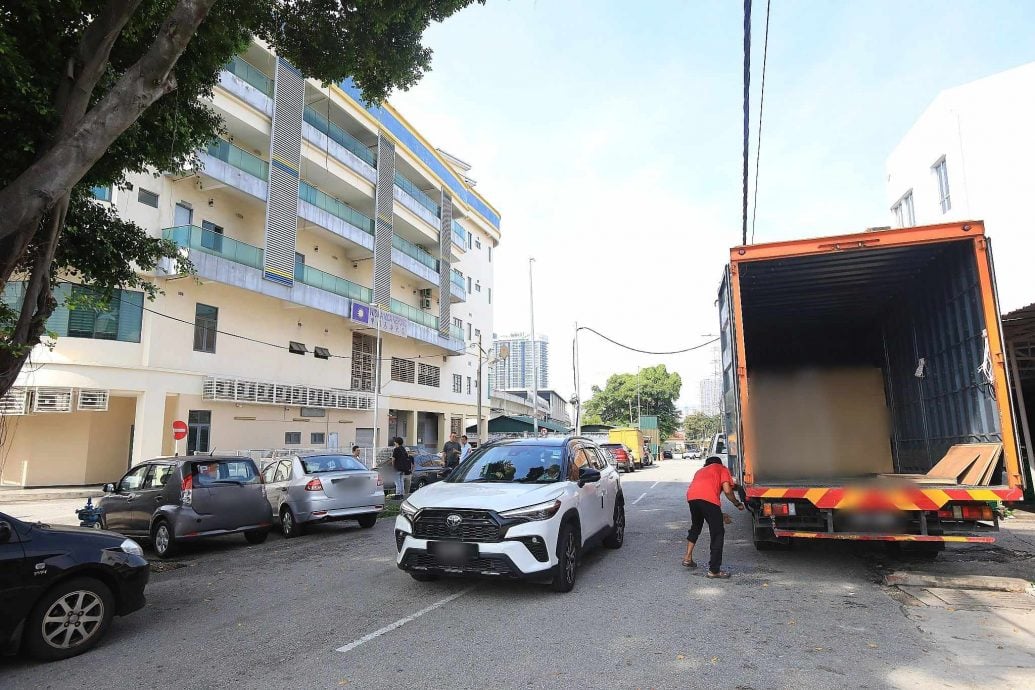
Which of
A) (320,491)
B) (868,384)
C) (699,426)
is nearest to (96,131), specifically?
(320,491)

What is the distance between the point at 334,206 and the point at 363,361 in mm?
7640

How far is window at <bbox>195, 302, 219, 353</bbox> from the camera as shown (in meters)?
21.4

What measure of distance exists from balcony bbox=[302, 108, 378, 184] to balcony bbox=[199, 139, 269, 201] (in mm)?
3048

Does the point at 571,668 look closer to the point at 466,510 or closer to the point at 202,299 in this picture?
the point at 466,510

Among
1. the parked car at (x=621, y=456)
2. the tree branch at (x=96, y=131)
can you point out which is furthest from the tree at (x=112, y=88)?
the parked car at (x=621, y=456)

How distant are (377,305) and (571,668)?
2596 cm

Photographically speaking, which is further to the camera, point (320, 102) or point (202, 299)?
point (320, 102)

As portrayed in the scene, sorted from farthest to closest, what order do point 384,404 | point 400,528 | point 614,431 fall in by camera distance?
1. point 614,431
2. point 384,404
3. point 400,528

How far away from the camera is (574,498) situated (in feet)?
22.8

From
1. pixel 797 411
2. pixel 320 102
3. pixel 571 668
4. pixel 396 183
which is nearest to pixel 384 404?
pixel 396 183

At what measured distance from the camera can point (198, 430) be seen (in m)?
21.3

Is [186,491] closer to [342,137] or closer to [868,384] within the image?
[868,384]

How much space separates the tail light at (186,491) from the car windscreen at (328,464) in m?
2.23


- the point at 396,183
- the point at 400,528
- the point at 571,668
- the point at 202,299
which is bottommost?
the point at 571,668
